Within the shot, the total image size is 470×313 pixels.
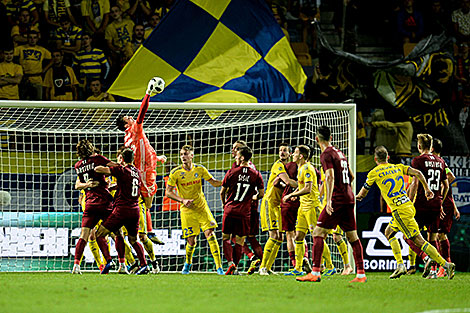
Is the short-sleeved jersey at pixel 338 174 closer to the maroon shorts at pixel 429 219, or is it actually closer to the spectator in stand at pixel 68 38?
the maroon shorts at pixel 429 219

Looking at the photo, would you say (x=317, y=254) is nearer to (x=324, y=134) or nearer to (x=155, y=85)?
(x=324, y=134)

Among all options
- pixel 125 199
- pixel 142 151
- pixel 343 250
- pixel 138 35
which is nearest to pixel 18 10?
pixel 138 35

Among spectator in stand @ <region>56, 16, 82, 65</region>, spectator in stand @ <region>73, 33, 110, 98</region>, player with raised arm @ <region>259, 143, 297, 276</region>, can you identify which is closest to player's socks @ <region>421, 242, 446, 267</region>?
player with raised arm @ <region>259, 143, 297, 276</region>

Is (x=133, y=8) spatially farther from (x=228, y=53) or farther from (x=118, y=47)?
(x=228, y=53)

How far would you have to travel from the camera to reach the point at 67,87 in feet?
48.7

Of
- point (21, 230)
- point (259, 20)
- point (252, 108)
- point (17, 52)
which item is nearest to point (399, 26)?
point (259, 20)

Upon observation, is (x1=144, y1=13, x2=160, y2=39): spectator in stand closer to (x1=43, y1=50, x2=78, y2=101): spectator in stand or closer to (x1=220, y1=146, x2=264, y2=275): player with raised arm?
(x1=43, y1=50, x2=78, y2=101): spectator in stand

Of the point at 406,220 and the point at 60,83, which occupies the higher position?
the point at 60,83

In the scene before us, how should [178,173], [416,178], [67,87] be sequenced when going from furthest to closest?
[67,87]
[178,173]
[416,178]

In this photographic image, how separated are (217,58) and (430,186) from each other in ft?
14.7

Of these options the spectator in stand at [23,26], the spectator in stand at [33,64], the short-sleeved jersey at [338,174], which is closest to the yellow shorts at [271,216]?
the short-sleeved jersey at [338,174]

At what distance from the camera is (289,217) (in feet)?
35.1

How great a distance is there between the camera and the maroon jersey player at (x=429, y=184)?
33.7ft

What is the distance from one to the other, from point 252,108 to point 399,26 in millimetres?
7872
